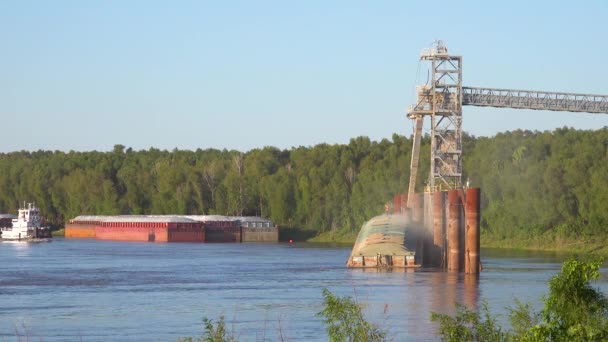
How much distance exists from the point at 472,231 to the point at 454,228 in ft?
7.93

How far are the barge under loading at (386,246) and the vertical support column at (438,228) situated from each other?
1.76 m

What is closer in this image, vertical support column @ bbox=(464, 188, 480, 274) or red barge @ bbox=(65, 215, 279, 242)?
vertical support column @ bbox=(464, 188, 480, 274)

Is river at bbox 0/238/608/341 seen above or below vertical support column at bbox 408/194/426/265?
below

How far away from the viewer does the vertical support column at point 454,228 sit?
261ft

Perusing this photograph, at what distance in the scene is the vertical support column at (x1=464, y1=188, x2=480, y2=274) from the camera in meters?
76.8

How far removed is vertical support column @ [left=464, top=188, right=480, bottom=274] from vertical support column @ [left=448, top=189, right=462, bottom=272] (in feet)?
4.91

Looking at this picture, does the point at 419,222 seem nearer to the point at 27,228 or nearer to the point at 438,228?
the point at 438,228

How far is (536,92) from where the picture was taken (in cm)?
10262

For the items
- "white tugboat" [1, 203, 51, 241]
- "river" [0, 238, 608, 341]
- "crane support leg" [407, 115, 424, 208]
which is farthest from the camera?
"white tugboat" [1, 203, 51, 241]

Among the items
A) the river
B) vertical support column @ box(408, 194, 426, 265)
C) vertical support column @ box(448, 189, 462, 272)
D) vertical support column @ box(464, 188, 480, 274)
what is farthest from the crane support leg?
vertical support column @ box(464, 188, 480, 274)

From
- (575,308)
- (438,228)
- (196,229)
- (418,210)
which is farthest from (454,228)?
(196,229)

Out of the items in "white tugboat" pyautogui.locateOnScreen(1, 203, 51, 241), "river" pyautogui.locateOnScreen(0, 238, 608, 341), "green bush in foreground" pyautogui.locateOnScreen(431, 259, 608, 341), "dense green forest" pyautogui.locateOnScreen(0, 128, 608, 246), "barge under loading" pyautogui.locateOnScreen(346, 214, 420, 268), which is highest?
"dense green forest" pyautogui.locateOnScreen(0, 128, 608, 246)

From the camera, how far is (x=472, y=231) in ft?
253

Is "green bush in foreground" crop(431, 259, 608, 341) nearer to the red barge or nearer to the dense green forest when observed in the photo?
→ the dense green forest
